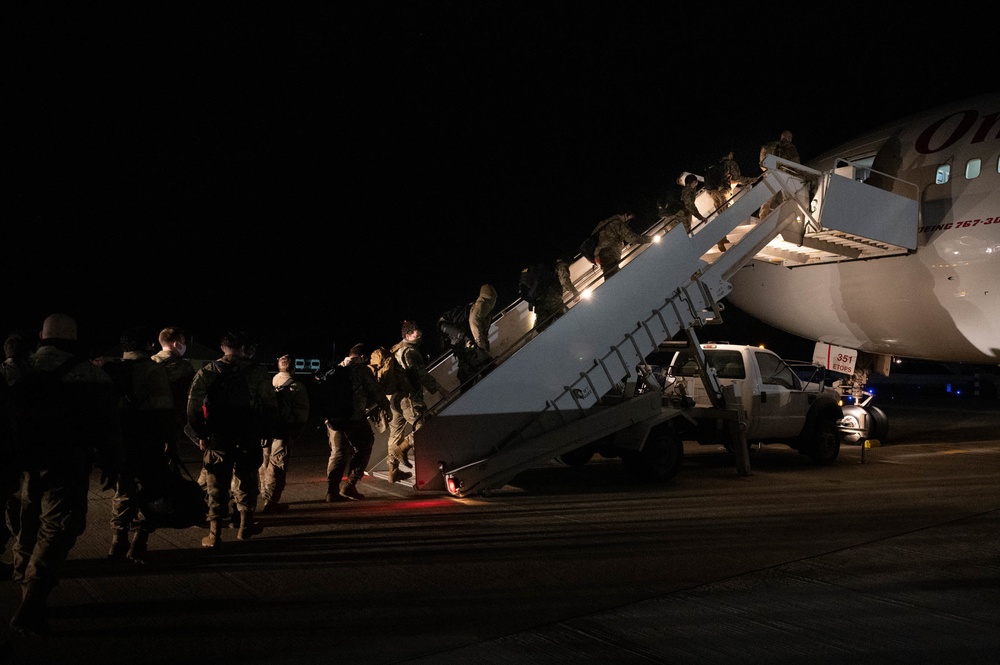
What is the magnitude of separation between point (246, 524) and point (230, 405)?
Result: 1190mm

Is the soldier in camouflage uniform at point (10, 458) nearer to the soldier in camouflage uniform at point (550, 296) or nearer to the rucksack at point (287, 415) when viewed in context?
the rucksack at point (287, 415)

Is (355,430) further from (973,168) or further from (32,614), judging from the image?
(973,168)

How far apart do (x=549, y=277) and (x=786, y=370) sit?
168 inches

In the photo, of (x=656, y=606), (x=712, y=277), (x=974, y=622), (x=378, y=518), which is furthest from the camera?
(x=712, y=277)

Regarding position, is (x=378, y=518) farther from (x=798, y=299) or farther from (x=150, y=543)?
(x=798, y=299)

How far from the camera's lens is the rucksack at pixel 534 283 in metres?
9.55

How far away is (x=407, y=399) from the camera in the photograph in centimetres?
859

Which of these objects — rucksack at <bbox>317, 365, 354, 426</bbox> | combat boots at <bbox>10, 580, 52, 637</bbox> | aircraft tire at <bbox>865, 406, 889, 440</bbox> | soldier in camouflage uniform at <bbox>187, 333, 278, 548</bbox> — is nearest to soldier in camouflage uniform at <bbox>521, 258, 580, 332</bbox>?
rucksack at <bbox>317, 365, 354, 426</bbox>

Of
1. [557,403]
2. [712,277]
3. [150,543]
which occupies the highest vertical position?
[712,277]

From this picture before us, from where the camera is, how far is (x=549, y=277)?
9781 millimetres

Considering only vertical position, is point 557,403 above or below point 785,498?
above

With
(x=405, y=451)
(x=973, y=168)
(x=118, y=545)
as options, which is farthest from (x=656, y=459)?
(x=973, y=168)

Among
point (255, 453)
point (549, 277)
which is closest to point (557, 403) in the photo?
point (549, 277)

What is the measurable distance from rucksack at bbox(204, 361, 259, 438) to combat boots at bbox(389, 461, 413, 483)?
2.96 metres
